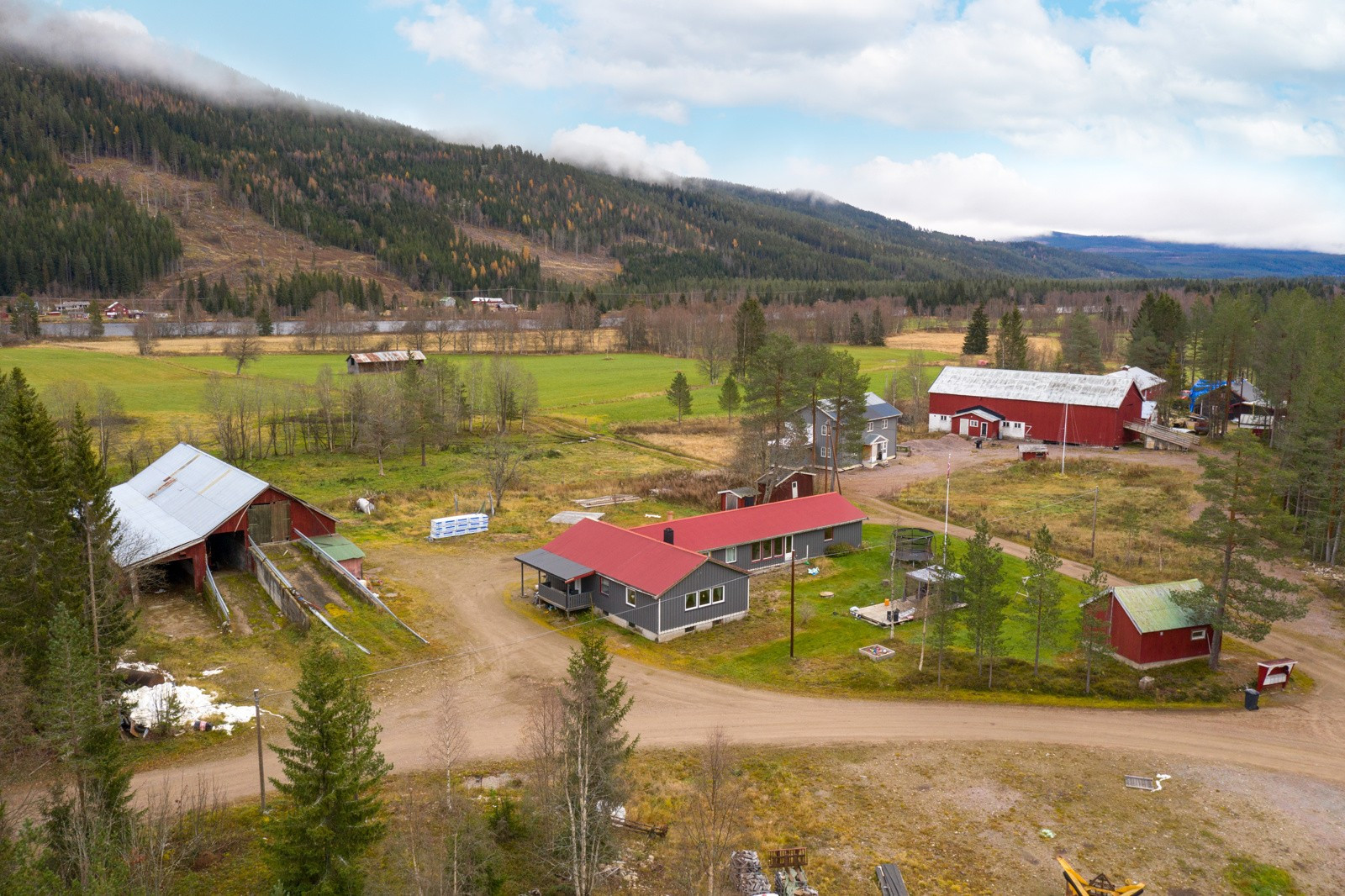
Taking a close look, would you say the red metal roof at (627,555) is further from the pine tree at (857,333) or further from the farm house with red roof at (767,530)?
the pine tree at (857,333)

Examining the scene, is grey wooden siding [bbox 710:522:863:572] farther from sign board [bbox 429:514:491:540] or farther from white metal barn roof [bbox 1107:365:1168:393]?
white metal barn roof [bbox 1107:365:1168:393]

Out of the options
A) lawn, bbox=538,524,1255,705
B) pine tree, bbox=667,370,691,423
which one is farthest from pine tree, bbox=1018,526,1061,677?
pine tree, bbox=667,370,691,423

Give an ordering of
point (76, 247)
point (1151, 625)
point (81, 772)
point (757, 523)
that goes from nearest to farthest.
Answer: point (81, 772) → point (1151, 625) → point (757, 523) → point (76, 247)

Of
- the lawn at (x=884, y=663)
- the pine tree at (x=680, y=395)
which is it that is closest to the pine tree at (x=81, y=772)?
the lawn at (x=884, y=663)

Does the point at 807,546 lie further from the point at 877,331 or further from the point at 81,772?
the point at 877,331

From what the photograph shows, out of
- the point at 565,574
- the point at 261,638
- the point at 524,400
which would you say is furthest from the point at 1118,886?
the point at 524,400

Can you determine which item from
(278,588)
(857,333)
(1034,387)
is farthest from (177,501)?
(857,333)
